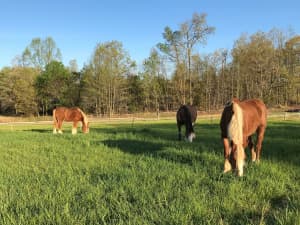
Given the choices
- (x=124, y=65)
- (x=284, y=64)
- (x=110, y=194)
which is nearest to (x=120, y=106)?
(x=124, y=65)

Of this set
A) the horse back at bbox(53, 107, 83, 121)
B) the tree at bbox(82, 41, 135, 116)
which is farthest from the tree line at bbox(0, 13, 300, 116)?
the horse back at bbox(53, 107, 83, 121)

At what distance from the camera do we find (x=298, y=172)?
5.62m

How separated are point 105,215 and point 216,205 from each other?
1.57 meters

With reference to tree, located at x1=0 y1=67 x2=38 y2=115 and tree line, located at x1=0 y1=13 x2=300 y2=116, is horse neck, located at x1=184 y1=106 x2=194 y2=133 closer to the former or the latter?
tree line, located at x1=0 y1=13 x2=300 y2=116

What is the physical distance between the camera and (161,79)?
56812 mm

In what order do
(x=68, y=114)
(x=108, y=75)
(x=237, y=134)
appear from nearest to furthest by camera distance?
(x=237, y=134) < (x=68, y=114) < (x=108, y=75)

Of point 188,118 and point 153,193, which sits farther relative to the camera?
point 188,118

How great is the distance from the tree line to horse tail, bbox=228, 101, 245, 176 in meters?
42.2

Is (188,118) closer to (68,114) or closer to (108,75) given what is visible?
(68,114)

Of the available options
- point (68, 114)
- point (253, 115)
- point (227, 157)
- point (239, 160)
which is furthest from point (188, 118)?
point (68, 114)

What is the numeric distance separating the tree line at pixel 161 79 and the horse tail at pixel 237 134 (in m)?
42.2

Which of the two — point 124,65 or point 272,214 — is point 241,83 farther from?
point 272,214

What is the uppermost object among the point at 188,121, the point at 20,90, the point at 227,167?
the point at 20,90

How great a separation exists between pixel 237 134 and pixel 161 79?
171 feet
